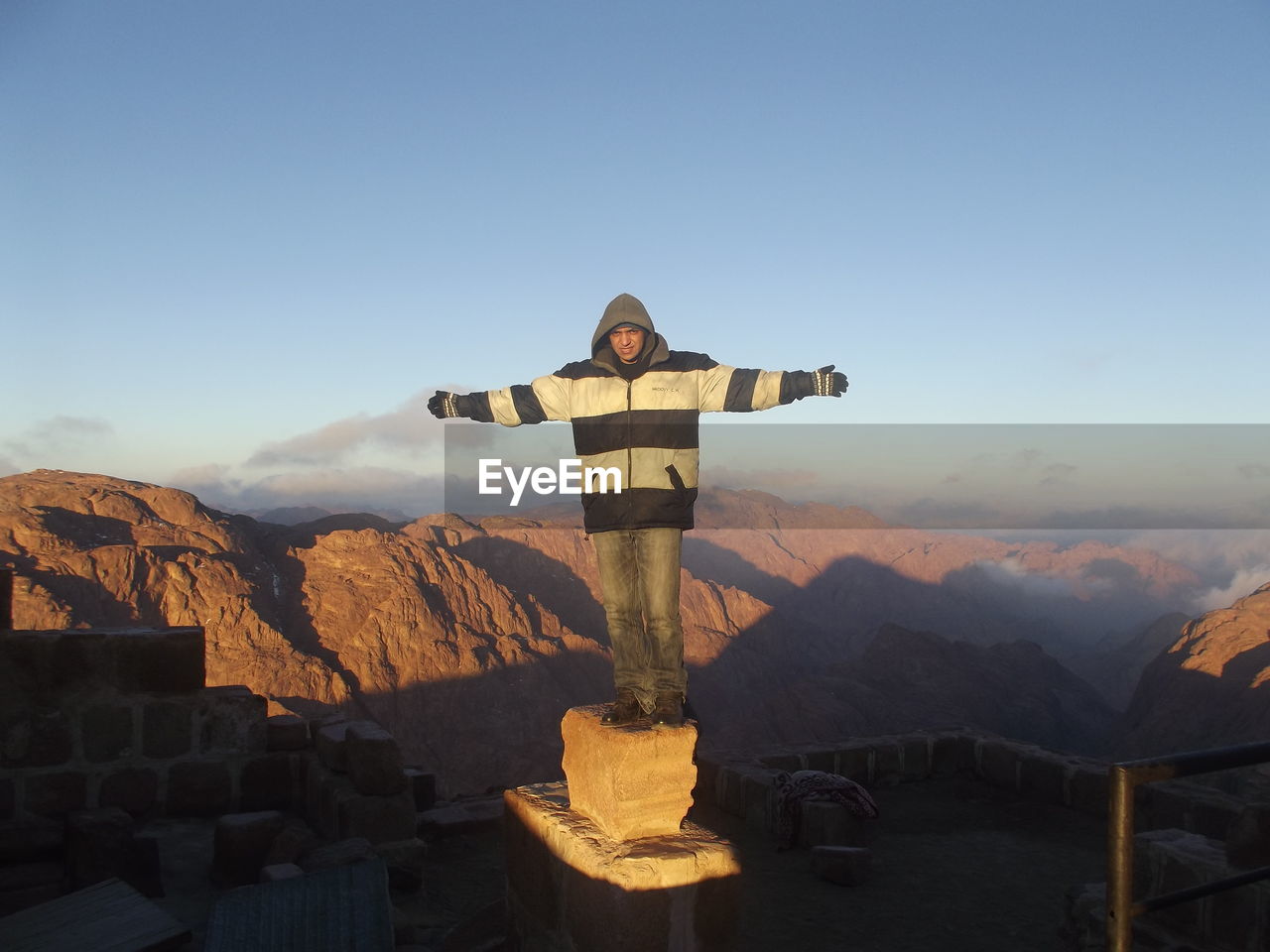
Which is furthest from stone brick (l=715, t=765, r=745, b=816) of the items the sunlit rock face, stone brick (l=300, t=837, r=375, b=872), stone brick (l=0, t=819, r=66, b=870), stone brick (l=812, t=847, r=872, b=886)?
the sunlit rock face

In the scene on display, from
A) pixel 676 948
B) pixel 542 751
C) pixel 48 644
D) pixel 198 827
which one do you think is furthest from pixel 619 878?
pixel 542 751

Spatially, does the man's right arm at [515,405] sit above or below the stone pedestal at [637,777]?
above

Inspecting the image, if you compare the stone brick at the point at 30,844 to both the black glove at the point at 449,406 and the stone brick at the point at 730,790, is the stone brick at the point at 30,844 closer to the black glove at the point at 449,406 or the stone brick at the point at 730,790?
the black glove at the point at 449,406

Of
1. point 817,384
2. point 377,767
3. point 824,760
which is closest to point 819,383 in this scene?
point 817,384

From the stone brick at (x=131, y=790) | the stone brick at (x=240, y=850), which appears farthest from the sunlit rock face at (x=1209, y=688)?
the stone brick at (x=131, y=790)

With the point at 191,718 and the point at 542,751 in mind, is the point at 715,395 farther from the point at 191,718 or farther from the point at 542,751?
the point at 542,751
